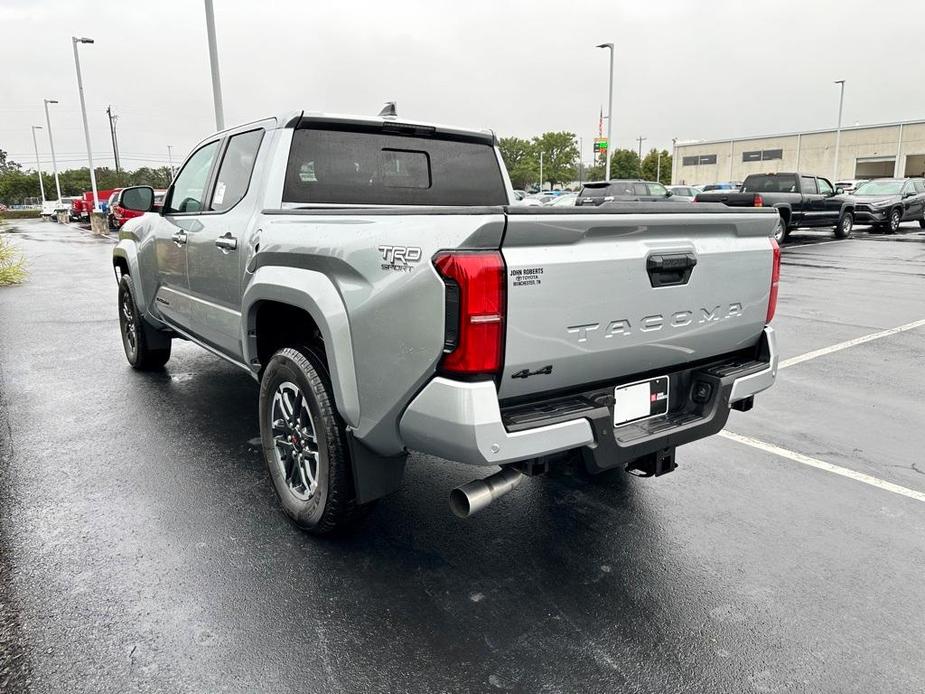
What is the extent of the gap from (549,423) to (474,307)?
52 centimetres

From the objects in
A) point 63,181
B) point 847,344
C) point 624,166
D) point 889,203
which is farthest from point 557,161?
point 847,344

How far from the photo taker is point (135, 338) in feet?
20.5

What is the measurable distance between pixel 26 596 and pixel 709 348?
3098 millimetres

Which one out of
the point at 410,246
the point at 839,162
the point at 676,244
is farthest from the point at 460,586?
the point at 839,162

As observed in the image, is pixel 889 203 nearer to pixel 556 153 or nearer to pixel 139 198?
pixel 139 198

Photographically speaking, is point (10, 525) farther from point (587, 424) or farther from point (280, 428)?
point (587, 424)

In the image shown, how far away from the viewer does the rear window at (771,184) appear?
19.4m

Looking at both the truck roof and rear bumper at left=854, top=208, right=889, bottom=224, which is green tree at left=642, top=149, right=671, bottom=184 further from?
the truck roof

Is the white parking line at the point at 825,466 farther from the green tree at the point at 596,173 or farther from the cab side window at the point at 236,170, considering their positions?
the green tree at the point at 596,173

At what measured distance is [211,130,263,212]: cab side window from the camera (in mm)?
3957

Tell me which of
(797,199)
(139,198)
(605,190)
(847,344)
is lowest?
(847,344)

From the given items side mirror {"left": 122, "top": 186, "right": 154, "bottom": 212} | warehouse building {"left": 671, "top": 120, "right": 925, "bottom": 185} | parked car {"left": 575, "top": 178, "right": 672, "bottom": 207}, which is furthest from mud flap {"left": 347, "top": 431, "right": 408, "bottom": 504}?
warehouse building {"left": 671, "top": 120, "right": 925, "bottom": 185}

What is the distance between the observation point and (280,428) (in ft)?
11.2

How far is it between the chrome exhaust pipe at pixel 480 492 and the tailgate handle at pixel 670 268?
0.95m
